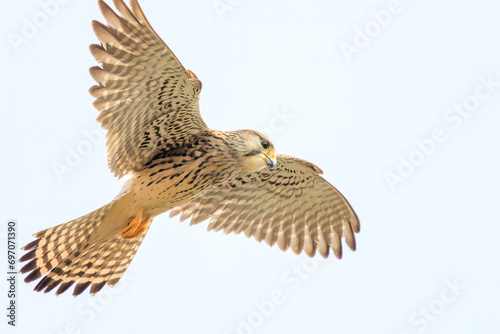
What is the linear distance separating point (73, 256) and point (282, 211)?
270 centimetres

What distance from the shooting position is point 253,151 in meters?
8.08

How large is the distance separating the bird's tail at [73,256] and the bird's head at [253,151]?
149 centimetres

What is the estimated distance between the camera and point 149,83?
7.60m

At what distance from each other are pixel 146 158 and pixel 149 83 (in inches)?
39.7

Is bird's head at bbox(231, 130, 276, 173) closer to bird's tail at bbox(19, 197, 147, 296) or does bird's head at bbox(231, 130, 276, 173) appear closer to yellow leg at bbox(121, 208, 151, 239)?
yellow leg at bbox(121, 208, 151, 239)

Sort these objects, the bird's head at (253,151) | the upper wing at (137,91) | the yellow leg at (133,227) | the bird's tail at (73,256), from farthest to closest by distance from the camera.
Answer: the yellow leg at (133,227), the bird's tail at (73,256), the bird's head at (253,151), the upper wing at (137,91)

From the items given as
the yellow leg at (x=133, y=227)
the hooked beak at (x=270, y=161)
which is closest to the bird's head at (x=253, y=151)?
the hooked beak at (x=270, y=161)

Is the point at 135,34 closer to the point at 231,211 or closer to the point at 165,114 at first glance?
the point at 165,114

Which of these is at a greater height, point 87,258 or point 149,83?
point 149,83

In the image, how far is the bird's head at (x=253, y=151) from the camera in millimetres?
8062

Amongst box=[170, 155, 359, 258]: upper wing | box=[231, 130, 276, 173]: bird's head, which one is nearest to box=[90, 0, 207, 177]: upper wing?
box=[231, 130, 276, 173]: bird's head

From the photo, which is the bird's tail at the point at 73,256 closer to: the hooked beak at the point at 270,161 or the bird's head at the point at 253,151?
the bird's head at the point at 253,151

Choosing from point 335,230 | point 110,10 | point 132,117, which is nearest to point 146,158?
point 132,117

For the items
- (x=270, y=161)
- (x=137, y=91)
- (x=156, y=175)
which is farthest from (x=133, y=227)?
(x=270, y=161)
